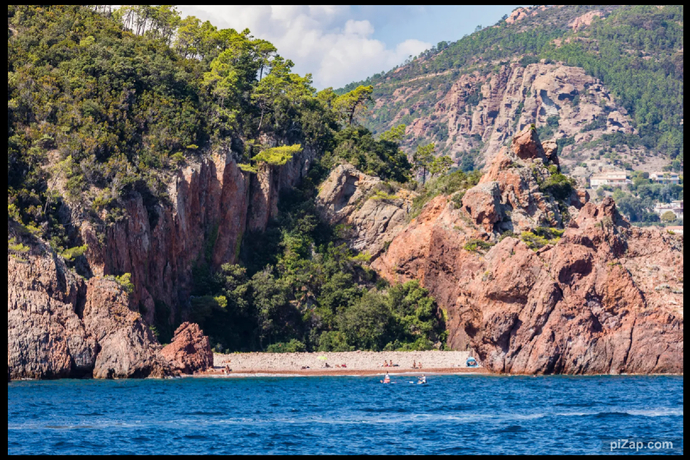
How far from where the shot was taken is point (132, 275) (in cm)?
7250

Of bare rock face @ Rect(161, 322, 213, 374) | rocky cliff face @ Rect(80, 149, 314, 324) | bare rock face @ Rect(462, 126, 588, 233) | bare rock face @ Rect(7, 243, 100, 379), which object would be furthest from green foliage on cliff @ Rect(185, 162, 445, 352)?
bare rock face @ Rect(7, 243, 100, 379)

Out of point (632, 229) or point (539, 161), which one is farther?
point (539, 161)

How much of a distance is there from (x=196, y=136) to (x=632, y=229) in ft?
122

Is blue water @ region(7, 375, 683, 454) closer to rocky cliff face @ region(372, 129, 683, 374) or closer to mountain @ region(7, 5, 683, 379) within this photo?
rocky cliff face @ region(372, 129, 683, 374)

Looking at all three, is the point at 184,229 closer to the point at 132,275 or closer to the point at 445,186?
the point at 132,275

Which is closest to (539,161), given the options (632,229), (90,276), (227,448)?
(632,229)

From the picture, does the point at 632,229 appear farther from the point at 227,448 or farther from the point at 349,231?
the point at 227,448

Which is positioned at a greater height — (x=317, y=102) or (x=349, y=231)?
(x=317, y=102)

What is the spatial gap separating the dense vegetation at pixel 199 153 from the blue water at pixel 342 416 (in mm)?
15537

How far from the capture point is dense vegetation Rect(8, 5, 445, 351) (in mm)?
71938

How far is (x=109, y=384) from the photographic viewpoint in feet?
196

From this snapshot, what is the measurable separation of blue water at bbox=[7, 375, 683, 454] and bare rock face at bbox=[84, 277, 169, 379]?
2426mm

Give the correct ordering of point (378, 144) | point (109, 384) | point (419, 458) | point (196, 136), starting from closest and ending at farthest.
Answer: point (419, 458) < point (109, 384) < point (196, 136) < point (378, 144)


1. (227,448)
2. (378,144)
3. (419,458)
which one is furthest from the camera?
(378,144)
